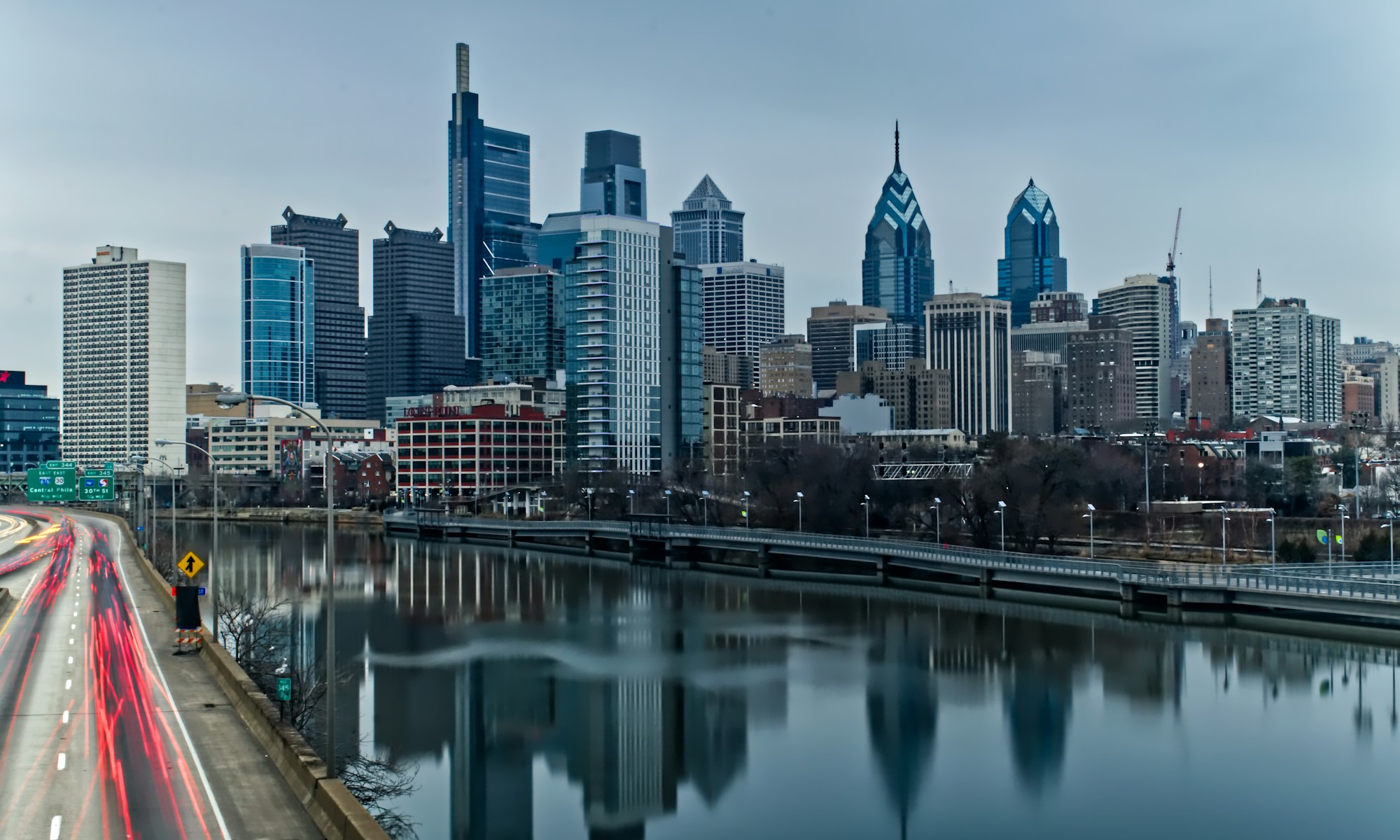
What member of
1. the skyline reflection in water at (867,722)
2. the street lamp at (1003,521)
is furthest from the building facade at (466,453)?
the skyline reflection in water at (867,722)

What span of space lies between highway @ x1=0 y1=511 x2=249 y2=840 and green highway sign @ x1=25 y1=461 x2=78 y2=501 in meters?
66.9

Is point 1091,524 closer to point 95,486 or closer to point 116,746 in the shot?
point 116,746

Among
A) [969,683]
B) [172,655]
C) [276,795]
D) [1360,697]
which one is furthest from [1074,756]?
[172,655]

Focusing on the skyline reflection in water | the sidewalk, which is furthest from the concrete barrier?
the skyline reflection in water

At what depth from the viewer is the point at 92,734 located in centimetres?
3231

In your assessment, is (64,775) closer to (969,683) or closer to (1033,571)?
(969,683)

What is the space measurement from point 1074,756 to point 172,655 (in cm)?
2849

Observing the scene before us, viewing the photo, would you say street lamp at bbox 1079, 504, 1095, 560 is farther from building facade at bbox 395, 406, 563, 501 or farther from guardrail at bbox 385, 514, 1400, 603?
building facade at bbox 395, 406, 563, 501

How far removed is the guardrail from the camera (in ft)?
209

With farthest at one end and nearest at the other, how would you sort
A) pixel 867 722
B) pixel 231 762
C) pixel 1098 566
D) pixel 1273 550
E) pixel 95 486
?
1. pixel 95 486
2. pixel 1273 550
3. pixel 1098 566
4. pixel 867 722
5. pixel 231 762

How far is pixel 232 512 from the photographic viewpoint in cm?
19300

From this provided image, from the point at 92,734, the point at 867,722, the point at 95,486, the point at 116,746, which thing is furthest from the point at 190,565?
the point at 95,486

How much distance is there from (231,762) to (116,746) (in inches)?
128

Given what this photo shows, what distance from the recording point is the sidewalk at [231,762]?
83.0 ft
